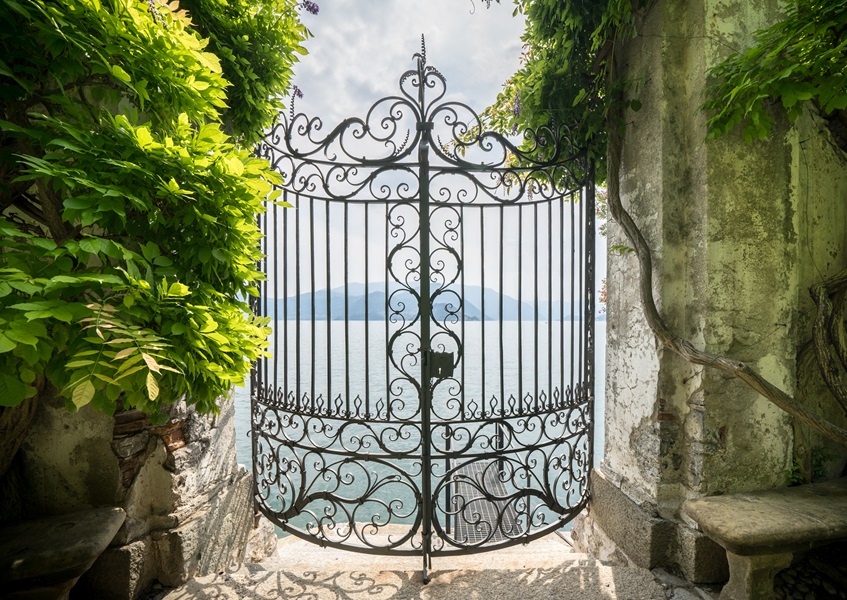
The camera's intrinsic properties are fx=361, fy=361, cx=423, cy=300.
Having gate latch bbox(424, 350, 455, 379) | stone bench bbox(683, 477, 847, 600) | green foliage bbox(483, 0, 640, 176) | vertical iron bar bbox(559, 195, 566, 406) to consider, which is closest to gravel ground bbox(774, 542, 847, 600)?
stone bench bbox(683, 477, 847, 600)

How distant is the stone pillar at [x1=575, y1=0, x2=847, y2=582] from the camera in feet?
6.83

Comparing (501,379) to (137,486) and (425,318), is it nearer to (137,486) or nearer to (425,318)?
(425,318)

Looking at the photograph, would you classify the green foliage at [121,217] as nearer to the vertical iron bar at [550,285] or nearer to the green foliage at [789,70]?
the vertical iron bar at [550,285]

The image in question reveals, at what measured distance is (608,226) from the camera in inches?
106

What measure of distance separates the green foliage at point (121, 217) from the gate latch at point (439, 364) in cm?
114

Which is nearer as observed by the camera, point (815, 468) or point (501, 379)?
point (815, 468)

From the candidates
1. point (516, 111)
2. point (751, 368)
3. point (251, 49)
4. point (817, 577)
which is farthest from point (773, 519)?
point (251, 49)

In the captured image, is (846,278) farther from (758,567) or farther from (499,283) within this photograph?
(499,283)

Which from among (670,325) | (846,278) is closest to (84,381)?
(670,325)

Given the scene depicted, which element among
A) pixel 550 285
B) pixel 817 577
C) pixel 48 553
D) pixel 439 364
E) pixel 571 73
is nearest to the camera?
pixel 48 553

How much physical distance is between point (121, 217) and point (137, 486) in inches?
66.9

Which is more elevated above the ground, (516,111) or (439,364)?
(516,111)

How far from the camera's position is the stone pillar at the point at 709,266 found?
208cm

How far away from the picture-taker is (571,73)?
263 cm
